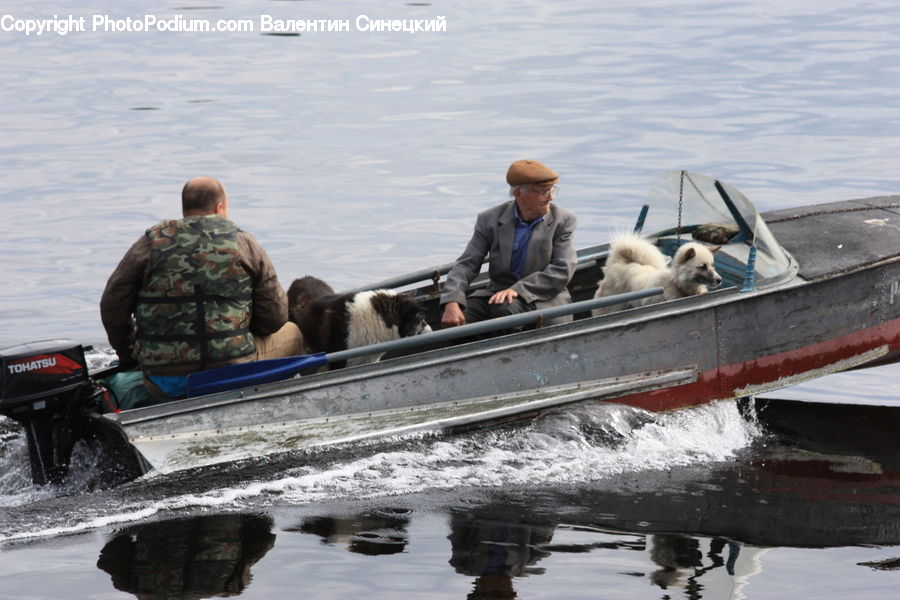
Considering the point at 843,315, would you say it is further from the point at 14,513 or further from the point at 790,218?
the point at 14,513

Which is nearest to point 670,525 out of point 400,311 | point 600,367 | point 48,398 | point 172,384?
point 600,367

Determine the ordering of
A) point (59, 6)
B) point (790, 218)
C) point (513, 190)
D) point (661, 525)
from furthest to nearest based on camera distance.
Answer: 1. point (59, 6)
2. point (790, 218)
3. point (513, 190)
4. point (661, 525)

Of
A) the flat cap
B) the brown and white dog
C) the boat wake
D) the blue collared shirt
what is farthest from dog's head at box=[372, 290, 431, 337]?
the flat cap

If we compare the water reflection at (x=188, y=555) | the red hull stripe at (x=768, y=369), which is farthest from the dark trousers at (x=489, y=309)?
the water reflection at (x=188, y=555)

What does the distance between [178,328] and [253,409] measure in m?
A: 0.61

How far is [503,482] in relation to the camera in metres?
7.22

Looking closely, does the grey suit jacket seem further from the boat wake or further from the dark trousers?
the boat wake

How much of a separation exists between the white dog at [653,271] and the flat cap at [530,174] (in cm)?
82

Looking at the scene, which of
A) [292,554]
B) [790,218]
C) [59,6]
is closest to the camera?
[292,554]

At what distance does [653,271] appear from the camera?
8.36 metres

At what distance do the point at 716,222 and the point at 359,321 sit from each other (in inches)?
112

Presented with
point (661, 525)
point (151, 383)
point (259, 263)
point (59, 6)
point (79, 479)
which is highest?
point (59, 6)

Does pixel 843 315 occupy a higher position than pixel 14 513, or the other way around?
pixel 843 315

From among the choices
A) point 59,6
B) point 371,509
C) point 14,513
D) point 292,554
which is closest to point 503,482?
point 371,509
